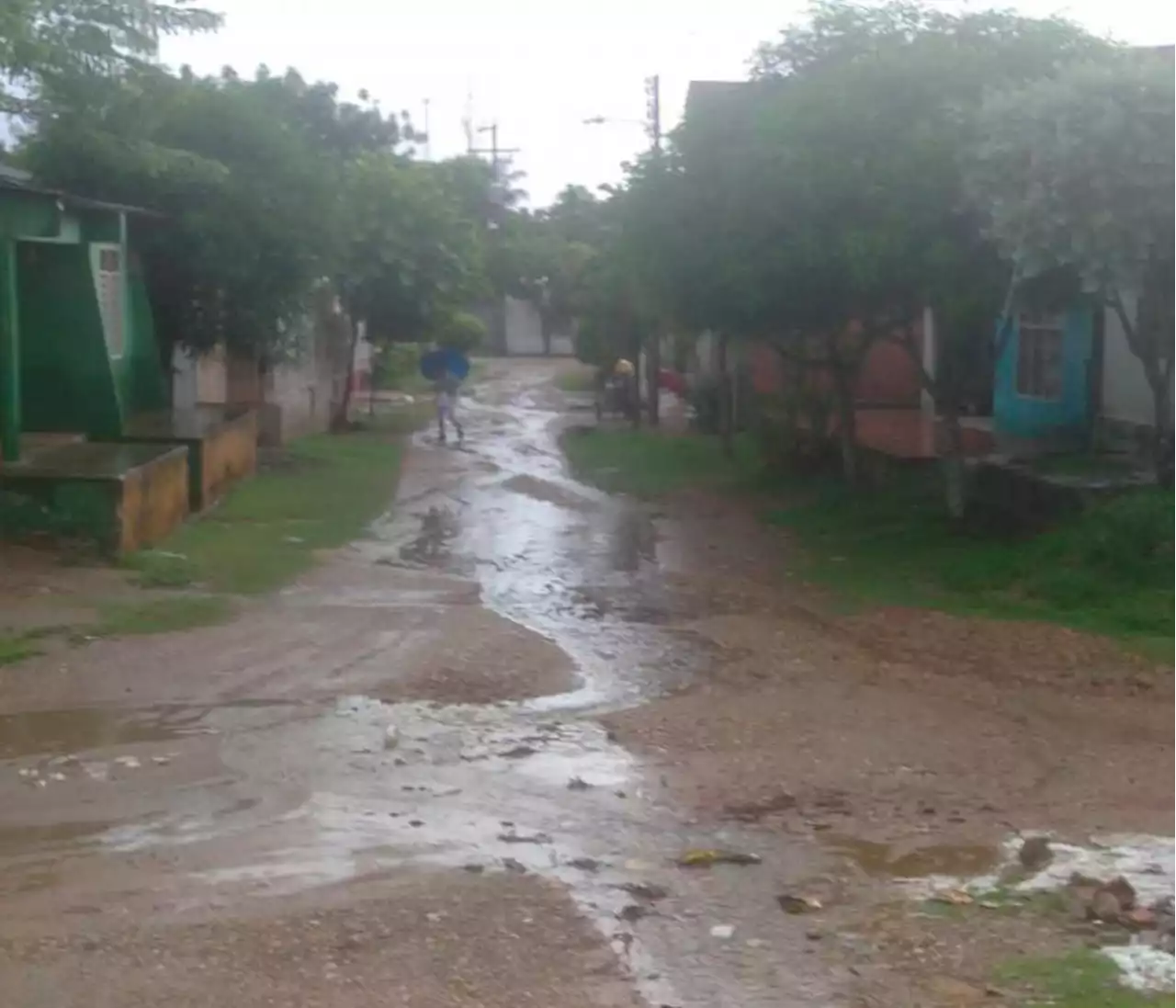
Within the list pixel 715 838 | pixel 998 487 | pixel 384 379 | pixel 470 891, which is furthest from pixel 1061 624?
pixel 384 379

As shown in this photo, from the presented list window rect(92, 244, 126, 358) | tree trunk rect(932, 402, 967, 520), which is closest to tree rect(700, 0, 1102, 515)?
tree trunk rect(932, 402, 967, 520)

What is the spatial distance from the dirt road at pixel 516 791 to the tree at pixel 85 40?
4195mm

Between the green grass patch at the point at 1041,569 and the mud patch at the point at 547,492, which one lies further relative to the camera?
the mud patch at the point at 547,492

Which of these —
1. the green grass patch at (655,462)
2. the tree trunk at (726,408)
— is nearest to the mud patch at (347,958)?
the green grass patch at (655,462)

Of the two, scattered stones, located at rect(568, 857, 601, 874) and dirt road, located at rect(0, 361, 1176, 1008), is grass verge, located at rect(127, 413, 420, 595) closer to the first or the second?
dirt road, located at rect(0, 361, 1176, 1008)

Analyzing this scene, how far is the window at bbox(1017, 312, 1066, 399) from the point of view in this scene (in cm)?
2025

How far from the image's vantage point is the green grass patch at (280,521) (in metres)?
14.0

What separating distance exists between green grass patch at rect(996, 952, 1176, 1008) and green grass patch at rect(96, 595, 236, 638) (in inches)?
294

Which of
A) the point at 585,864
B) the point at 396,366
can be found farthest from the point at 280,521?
the point at 396,366

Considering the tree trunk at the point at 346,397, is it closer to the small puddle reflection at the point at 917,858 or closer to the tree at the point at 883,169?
the tree at the point at 883,169

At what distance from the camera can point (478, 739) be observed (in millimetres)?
8945

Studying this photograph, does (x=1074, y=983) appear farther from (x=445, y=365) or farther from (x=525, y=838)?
(x=445, y=365)

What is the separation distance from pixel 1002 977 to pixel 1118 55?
37.2 ft

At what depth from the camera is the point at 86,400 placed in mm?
18422
